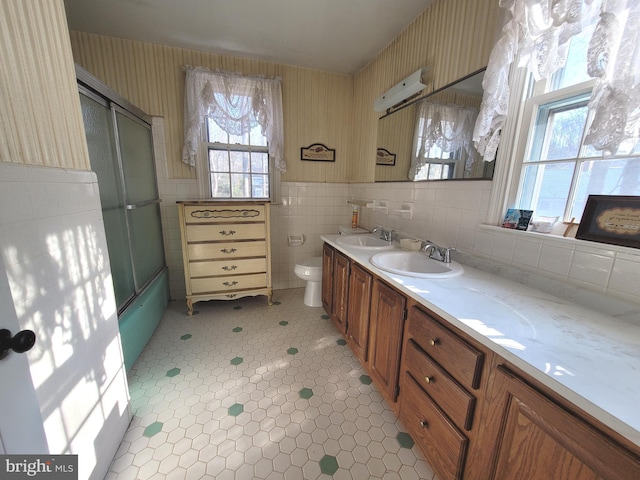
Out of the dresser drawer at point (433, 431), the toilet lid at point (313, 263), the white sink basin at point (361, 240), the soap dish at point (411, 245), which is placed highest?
the soap dish at point (411, 245)

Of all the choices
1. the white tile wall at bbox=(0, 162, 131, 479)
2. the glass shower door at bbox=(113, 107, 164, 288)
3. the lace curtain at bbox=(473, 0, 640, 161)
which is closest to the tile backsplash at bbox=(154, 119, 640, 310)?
the glass shower door at bbox=(113, 107, 164, 288)

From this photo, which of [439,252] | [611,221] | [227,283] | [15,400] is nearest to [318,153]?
[227,283]

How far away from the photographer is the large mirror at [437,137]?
145 cm

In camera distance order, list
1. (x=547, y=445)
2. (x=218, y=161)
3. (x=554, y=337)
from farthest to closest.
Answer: (x=218, y=161)
(x=554, y=337)
(x=547, y=445)

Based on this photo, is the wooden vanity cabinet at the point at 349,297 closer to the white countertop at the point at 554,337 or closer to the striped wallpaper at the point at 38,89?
the white countertop at the point at 554,337

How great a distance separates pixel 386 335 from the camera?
1.35 meters

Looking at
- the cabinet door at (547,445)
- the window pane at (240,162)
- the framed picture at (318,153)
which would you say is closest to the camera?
the cabinet door at (547,445)

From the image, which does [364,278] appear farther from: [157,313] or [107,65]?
[107,65]

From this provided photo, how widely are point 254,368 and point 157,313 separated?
1139 millimetres

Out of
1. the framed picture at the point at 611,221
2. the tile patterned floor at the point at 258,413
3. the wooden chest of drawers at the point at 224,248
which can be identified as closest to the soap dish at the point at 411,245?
the framed picture at the point at 611,221

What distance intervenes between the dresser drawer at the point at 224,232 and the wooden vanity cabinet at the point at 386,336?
141 cm

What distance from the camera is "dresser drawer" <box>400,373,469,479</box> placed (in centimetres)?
91

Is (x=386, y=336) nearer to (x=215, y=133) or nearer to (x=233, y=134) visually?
(x=233, y=134)

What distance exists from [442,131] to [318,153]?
4.97ft
